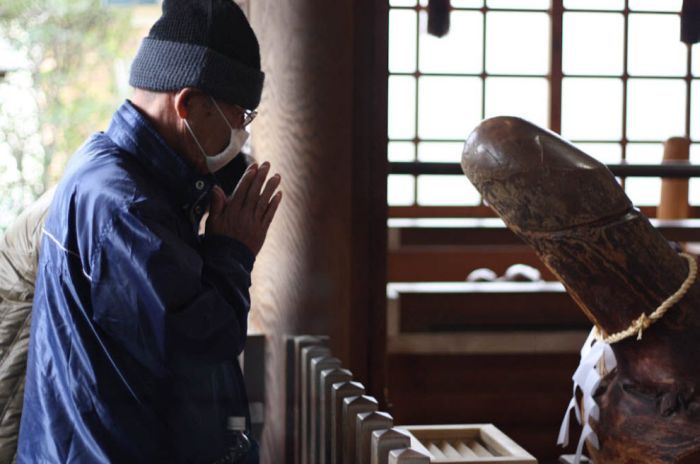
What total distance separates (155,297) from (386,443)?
35cm

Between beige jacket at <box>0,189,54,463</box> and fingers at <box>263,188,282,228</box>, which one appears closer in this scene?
fingers at <box>263,188,282,228</box>

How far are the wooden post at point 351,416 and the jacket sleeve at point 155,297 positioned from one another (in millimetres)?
216

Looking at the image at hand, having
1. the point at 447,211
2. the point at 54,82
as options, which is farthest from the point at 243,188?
the point at 54,82

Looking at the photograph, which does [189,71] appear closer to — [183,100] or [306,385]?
[183,100]

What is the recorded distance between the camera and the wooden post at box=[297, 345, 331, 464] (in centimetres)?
163

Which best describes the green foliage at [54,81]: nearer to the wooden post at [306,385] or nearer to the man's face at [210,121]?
the wooden post at [306,385]

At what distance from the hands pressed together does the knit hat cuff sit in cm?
12

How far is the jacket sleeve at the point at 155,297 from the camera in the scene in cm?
120

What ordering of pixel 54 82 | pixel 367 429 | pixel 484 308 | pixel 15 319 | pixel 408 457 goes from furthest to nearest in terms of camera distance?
1. pixel 54 82
2. pixel 484 308
3. pixel 15 319
4. pixel 367 429
5. pixel 408 457

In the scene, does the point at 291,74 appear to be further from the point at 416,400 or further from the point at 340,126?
the point at 416,400

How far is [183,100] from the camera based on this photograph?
1.37m

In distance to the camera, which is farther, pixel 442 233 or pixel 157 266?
pixel 442 233

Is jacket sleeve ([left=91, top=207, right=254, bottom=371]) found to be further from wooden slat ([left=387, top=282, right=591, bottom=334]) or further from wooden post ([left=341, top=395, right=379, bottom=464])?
wooden slat ([left=387, top=282, right=591, bottom=334])

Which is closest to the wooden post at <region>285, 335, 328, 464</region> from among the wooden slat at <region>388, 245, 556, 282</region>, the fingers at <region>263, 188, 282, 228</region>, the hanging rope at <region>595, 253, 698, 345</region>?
the fingers at <region>263, 188, 282, 228</region>
